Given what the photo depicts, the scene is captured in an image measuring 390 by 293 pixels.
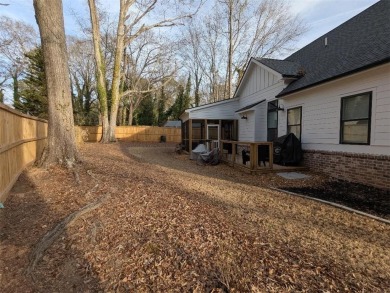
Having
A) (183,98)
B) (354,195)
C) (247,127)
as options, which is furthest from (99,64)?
(354,195)

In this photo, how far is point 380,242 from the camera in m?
3.15

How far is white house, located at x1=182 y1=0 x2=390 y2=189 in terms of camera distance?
602 cm

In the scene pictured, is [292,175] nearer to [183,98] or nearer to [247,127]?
[247,127]

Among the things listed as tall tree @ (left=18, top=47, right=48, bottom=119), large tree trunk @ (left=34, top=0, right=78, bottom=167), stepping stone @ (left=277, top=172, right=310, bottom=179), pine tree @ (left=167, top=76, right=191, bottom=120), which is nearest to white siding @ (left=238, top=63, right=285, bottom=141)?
stepping stone @ (left=277, top=172, right=310, bottom=179)

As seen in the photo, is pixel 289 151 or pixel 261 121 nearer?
pixel 289 151

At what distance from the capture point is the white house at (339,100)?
237 inches

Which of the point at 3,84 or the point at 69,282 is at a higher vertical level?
the point at 3,84

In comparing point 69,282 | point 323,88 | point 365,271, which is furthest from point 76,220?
point 323,88

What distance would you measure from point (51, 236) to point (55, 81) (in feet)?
16.0

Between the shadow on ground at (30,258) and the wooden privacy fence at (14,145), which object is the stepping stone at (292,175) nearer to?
the shadow on ground at (30,258)

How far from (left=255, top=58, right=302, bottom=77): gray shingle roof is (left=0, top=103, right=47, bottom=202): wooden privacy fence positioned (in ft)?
29.5

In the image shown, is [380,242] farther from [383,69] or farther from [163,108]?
[163,108]

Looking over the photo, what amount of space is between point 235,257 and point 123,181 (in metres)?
3.82

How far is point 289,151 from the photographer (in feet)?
28.9
